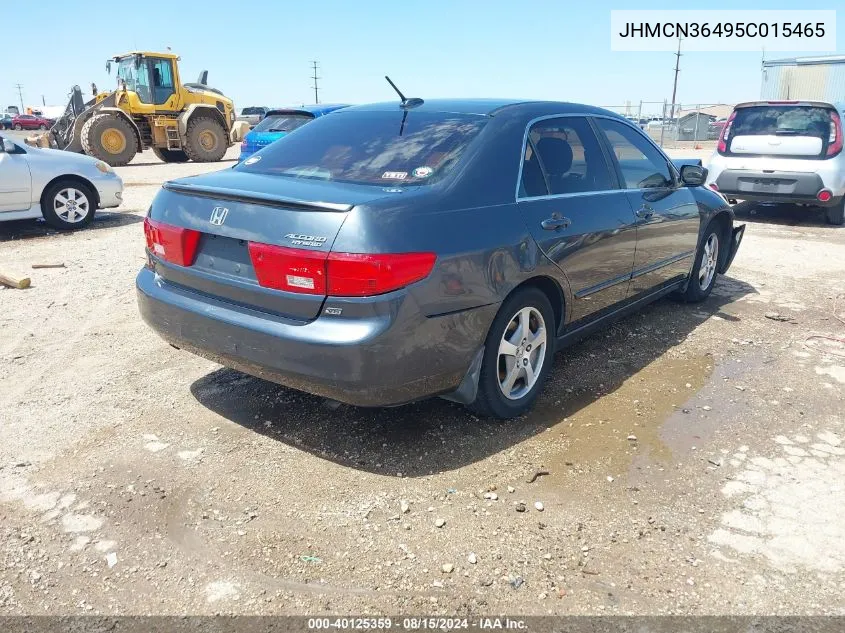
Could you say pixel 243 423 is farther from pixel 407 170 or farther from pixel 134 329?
pixel 134 329

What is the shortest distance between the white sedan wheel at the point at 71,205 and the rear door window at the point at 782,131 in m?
9.45

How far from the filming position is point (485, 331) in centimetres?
322

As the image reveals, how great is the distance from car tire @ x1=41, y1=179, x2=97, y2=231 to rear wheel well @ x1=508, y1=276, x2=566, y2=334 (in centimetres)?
775

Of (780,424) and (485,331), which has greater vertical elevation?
(485,331)

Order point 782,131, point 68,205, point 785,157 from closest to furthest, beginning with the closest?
1. point 68,205
2. point 785,157
3. point 782,131

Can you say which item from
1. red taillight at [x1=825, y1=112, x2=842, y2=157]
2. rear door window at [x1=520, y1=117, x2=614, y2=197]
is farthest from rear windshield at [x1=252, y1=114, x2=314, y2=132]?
rear door window at [x1=520, y1=117, x2=614, y2=197]

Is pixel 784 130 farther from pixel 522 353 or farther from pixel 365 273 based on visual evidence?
pixel 365 273

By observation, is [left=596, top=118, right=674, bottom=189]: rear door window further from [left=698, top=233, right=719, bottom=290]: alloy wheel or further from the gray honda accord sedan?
[left=698, top=233, right=719, bottom=290]: alloy wheel

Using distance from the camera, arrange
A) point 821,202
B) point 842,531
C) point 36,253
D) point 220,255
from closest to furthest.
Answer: point 842,531
point 220,255
point 36,253
point 821,202

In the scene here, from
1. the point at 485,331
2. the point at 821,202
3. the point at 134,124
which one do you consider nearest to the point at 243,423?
the point at 485,331

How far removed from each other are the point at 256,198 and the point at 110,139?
1820 cm

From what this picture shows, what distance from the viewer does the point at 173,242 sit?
3.35 metres

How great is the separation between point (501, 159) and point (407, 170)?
500mm

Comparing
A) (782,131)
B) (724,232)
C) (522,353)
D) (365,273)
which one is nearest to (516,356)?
(522,353)
